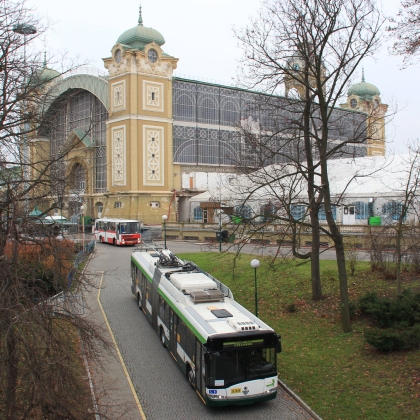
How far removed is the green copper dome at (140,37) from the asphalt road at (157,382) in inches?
1804

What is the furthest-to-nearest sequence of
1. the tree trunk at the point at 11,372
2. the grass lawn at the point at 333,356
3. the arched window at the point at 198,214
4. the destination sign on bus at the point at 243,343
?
the arched window at the point at 198,214, the grass lawn at the point at 333,356, the destination sign on bus at the point at 243,343, the tree trunk at the point at 11,372

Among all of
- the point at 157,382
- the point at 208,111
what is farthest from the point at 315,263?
the point at 208,111

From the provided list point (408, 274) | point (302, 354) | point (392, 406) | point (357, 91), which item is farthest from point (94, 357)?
point (357, 91)

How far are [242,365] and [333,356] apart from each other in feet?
13.9

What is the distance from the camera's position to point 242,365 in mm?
12047

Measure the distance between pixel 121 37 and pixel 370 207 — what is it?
1528 inches

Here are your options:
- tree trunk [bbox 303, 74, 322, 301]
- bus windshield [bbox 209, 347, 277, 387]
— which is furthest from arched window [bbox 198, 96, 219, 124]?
bus windshield [bbox 209, 347, 277, 387]

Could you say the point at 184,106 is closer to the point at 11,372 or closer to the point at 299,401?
the point at 299,401

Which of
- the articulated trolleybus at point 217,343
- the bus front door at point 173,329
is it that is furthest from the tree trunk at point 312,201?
the bus front door at point 173,329

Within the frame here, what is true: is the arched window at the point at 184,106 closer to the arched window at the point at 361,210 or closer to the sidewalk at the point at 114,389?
the arched window at the point at 361,210

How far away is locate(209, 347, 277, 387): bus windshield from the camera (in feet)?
38.9

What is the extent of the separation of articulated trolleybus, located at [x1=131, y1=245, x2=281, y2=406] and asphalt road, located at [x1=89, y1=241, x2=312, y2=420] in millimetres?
361

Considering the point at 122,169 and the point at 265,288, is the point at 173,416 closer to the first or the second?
the point at 265,288

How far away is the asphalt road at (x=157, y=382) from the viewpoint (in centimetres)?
1212
